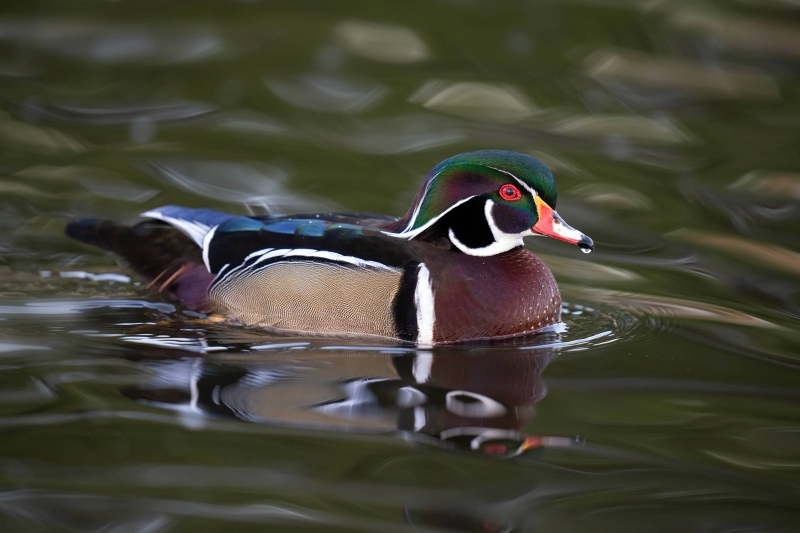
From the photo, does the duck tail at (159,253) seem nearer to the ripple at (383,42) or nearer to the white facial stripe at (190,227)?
the white facial stripe at (190,227)

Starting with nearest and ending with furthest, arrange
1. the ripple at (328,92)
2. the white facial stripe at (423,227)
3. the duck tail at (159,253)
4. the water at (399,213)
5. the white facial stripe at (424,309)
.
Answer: the water at (399,213)
the white facial stripe at (424,309)
the white facial stripe at (423,227)
the duck tail at (159,253)
the ripple at (328,92)

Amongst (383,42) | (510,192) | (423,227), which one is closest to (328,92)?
(383,42)

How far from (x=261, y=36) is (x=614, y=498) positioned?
7.92m

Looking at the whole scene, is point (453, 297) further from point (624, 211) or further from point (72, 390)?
point (624, 211)

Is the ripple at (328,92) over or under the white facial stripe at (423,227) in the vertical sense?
over

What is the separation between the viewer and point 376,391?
505 centimetres

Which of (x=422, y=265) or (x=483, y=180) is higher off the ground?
(x=483, y=180)

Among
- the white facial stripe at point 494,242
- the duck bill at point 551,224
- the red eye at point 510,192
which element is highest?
the red eye at point 510,192

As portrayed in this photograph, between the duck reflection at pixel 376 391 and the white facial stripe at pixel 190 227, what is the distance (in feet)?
3.61

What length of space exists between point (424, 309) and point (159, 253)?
1.80 metres

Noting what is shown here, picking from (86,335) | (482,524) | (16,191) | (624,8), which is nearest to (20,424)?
(86,335)

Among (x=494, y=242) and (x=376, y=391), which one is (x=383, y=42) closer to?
(x=494, y=242)

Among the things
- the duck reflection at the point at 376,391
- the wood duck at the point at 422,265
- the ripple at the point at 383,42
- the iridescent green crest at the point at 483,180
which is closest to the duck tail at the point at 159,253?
the wood duck at the point at 422,265

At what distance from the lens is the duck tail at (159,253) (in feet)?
21.2
